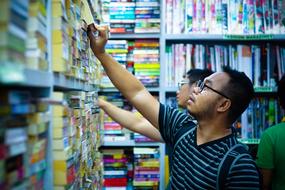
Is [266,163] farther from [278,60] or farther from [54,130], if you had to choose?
[54,130]

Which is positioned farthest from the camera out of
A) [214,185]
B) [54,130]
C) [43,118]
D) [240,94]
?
[240,94]

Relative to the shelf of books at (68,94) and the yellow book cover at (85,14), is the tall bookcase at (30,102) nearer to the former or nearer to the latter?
the shelf of books at (68,94)

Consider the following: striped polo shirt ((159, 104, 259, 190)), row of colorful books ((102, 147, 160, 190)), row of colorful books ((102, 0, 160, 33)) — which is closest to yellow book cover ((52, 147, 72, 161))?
striped polo shirt ((159, 104, 259, 190))

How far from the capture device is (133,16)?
2475mm

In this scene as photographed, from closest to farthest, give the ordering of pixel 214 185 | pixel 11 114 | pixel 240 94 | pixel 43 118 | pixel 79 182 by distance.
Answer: pixel 11 114, pixel 43 118, pixel 79 182, pixel 214 185, pixel 240 94

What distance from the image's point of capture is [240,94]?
5.33 feet

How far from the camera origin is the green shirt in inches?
71.2

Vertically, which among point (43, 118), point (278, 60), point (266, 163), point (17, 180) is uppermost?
point (278, 60)

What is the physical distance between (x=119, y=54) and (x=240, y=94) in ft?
3.62

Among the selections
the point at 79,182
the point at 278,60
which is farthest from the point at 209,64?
the point at 79,182

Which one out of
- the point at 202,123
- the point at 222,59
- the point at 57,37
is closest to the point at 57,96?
the point at 57,37

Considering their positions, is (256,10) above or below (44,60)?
above

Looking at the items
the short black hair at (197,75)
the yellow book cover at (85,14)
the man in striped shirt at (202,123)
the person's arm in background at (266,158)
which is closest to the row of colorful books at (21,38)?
the yellow book cover at (85,14)

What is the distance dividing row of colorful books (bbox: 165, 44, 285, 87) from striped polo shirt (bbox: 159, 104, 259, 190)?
868mm
